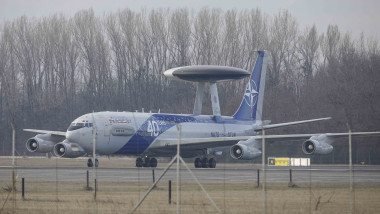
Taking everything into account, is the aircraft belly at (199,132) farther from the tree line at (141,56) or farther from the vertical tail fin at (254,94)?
the tree line at (141,56)

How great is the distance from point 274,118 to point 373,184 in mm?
47756

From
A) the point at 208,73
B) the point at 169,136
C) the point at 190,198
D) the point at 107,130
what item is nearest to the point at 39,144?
the point at 107,130

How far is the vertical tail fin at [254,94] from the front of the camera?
62103 millimetres

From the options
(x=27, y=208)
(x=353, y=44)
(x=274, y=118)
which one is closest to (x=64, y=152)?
(x=27, y=208)

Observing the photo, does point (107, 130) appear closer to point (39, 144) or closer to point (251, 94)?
point (39, 144)

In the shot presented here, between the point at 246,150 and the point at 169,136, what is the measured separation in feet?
23.4

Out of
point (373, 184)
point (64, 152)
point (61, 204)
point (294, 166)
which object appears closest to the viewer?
point (61, 204)

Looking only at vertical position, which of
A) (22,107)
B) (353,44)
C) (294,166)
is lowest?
(294,166)

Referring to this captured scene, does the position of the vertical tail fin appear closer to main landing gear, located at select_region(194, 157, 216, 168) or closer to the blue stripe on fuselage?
the blue stripe on fuselage

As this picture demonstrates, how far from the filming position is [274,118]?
8131 cm

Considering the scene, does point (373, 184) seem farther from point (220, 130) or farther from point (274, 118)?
point (274, 118)

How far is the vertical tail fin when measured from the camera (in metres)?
62.1

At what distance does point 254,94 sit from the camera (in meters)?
63.7

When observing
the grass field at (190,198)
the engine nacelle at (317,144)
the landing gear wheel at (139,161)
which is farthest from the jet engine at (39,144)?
the engine nacelle at (317,144)
